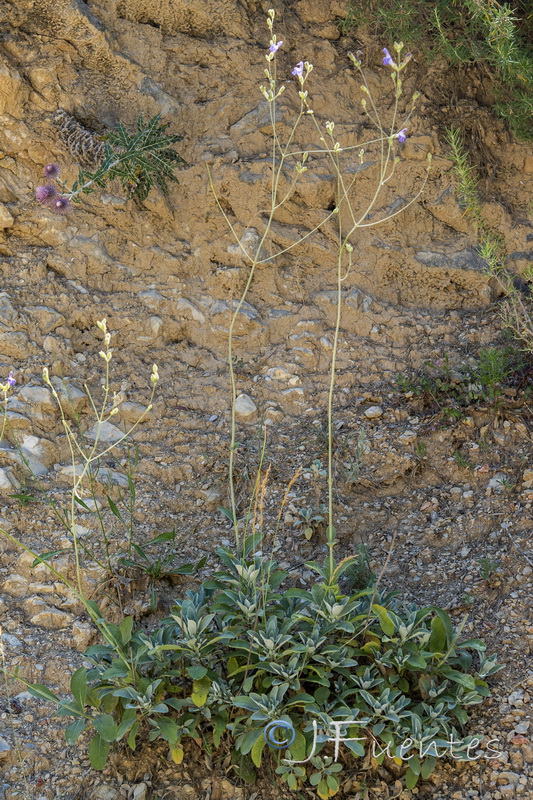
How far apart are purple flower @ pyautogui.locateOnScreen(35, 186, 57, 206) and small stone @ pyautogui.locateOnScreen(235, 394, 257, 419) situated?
136 centimetres

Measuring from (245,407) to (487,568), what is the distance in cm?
139

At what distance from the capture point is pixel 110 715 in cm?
232

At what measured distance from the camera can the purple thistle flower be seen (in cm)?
357

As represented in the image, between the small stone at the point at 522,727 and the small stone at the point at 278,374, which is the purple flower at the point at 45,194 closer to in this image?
the small stone at the point at 278,374

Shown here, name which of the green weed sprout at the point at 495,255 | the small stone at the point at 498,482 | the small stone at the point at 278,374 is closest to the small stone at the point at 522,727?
Answer: the small stone at the point at 498,482

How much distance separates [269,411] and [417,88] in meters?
2.11

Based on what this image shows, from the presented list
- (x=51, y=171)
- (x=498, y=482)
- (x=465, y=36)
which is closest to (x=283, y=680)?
(x=498, y=482)

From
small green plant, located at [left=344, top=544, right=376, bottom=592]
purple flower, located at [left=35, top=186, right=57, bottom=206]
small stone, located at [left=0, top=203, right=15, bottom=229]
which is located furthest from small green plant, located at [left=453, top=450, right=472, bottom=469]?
small stone, located at [left=0, top=203, right=15, bottom=229]

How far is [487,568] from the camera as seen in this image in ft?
9.09

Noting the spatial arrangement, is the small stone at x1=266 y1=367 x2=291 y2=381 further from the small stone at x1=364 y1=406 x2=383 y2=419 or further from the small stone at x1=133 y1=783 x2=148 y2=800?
the small stone at x1=133 y1=783 x2=148 y2=800

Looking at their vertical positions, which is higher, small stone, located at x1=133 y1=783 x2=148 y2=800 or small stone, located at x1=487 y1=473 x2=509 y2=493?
small stone, located at x1=133 y1=783 x2=148 y2=800

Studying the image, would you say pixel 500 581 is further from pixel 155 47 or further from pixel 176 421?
pixel 155 47

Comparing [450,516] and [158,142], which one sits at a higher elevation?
[158,142]

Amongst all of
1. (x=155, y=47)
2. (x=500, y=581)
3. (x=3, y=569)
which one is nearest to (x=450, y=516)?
(x=500, y=581)
